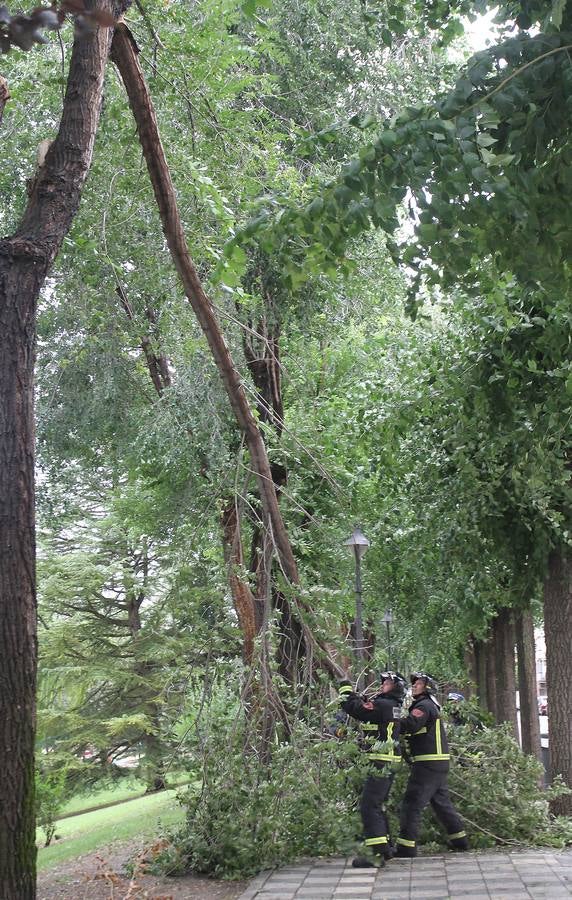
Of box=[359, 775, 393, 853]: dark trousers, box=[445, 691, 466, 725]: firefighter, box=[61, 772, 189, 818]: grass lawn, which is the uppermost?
box=[445, 691, 466, 725]: firefighter

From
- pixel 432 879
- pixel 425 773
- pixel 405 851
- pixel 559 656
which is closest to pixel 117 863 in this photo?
pixel 405 851

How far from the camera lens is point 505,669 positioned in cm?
2011

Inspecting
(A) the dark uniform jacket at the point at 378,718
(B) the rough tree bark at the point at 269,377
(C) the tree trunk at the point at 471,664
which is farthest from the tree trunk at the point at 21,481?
(C) the tree trunk at the point at 471,664

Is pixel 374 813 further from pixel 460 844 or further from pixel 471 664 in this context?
pixel 471 664

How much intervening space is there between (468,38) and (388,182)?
12955 millimetres

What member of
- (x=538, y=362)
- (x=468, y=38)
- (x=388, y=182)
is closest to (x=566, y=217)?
(x=388, y=182)

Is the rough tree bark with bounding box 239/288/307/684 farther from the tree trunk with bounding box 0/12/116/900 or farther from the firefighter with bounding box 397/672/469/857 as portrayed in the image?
the tree trunk with bounding box 0/12/116/900

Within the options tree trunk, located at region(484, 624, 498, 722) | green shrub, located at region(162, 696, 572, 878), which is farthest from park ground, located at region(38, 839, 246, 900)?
tree trunk, located at region(484, 624, 498, 722)

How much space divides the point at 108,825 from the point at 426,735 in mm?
12971

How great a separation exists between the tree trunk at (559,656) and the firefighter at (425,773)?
272cm

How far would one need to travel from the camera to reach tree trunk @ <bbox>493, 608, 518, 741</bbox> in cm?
1941

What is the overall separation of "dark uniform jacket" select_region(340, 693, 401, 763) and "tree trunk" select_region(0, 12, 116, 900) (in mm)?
4615

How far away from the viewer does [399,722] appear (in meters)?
9.33

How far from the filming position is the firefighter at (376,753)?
8.98m
